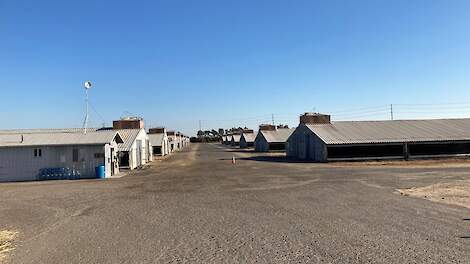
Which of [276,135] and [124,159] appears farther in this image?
[276,135]

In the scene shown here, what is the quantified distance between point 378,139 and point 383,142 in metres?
0.80

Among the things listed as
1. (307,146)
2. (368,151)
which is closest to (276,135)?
(307,146)

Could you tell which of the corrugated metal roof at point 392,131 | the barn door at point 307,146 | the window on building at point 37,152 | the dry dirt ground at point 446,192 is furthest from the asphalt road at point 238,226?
the barn door at point 307,146

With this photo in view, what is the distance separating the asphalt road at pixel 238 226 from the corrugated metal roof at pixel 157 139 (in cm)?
4885

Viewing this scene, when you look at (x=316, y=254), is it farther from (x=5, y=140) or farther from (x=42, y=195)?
(x=5, y=140)

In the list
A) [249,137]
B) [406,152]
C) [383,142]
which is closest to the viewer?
[383,142]

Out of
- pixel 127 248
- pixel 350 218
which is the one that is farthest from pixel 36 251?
pixel 350 218

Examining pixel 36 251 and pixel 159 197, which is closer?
pixel 36 251

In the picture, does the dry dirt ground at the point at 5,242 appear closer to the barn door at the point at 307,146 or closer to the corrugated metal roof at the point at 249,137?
the barn door at the point at 307,146

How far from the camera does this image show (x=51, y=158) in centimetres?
3206

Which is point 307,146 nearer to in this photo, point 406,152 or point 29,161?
point 406,152

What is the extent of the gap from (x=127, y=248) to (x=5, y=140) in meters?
27.2

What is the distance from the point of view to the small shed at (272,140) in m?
73.9

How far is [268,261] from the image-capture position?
879cm
